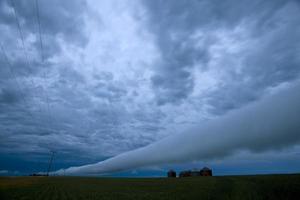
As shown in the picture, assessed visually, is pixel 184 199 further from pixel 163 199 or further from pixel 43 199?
pixel 43 199

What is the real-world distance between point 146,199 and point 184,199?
5.86 m

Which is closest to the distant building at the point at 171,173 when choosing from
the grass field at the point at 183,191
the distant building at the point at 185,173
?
the distant building at the point at 185,173

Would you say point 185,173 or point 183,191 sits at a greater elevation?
point 183,191

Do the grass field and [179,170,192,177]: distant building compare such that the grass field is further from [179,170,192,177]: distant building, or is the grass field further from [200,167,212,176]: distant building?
[179,170,192,177]: distant building

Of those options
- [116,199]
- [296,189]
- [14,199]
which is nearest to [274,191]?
[296,189]

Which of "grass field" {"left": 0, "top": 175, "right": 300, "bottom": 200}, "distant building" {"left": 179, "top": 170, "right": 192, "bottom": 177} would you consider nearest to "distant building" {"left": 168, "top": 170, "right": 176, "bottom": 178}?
Answer: "distant building" {"left": 179, "top": 170, "right": 192, "bottom": 177}

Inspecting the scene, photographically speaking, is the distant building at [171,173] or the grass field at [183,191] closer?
the grass field at [183,191]

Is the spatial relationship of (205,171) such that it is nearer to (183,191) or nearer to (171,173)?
(171,173)

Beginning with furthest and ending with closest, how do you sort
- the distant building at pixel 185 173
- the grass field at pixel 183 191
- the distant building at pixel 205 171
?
1. the distant building at pixel 185 173
2. the distant building at pixel 205 171
3. the grass field at pixel 183 191

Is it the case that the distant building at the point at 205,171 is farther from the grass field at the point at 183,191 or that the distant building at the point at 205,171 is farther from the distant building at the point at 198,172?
the grass field at the point at 183,191

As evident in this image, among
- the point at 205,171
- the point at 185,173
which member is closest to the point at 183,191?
the point at 205,171

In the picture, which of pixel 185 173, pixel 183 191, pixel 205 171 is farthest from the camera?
pixel 185 173

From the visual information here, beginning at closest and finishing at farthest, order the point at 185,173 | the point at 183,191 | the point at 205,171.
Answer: the point at 183,191 → the point at 205,171 → the point at 185,173

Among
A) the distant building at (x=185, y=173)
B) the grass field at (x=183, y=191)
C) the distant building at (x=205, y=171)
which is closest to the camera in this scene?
the grass field at (x=183, y=191)
